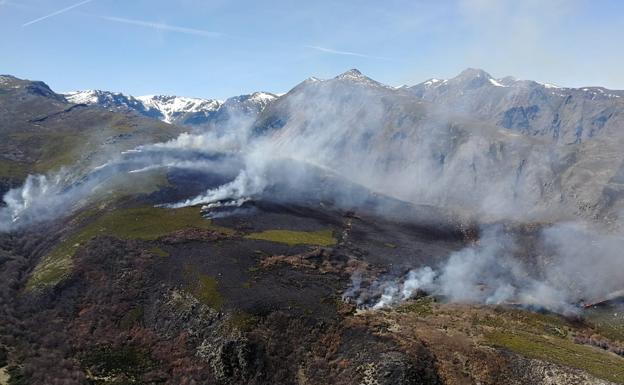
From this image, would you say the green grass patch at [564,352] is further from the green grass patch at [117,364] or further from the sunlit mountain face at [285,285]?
the green grass patch at [117,364]

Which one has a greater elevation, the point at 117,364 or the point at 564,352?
the point at 564,352

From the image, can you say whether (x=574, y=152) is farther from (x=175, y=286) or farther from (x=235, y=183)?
(x=175, y=286)

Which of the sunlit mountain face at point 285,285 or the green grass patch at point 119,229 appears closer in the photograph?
the sunlit mountain face at point 285,285

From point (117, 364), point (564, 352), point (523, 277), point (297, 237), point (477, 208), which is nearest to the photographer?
point (564, 352)

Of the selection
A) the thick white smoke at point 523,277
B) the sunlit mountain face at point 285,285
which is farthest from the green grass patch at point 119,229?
the thick white smoke at point 523,277

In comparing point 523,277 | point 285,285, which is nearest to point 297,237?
point 285,285

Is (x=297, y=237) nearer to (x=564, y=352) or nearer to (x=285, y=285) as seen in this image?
(x=285, y=285)
